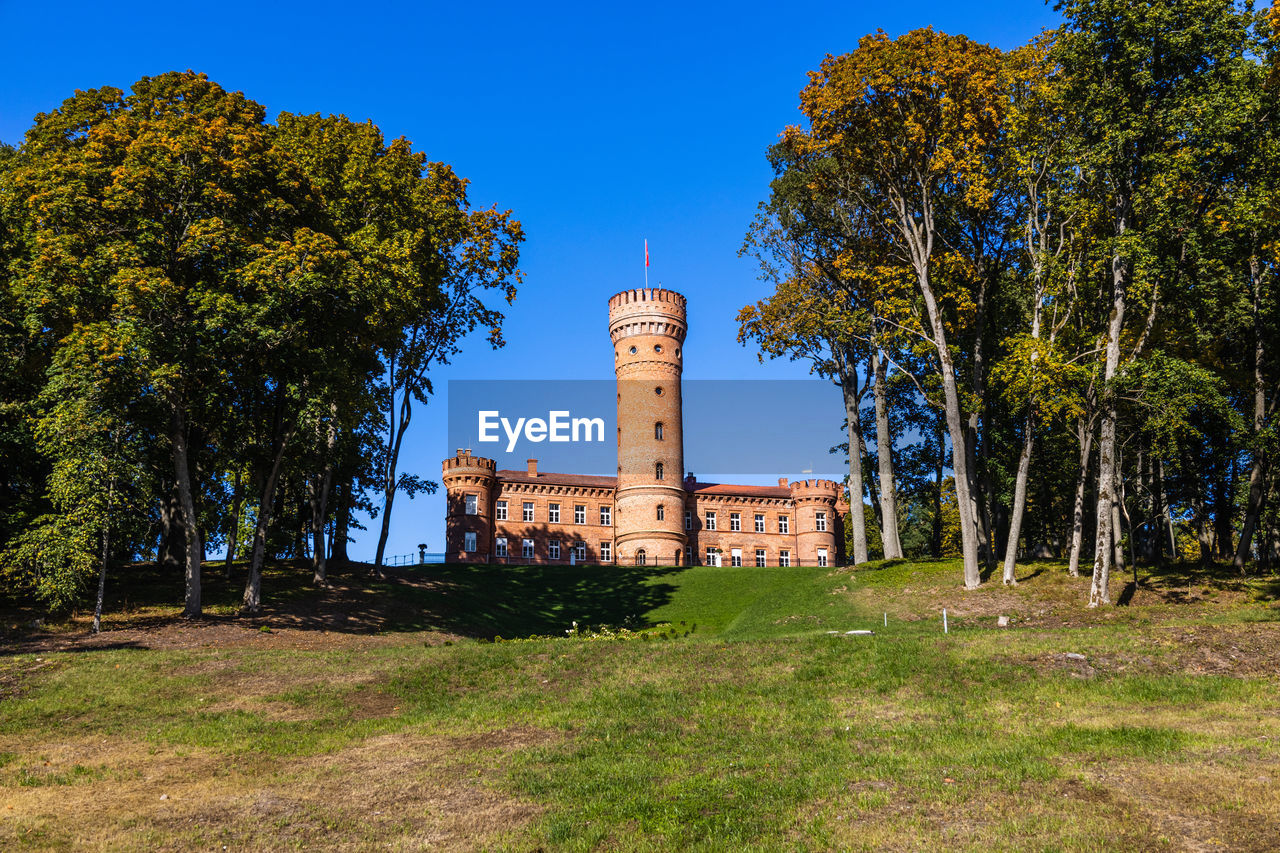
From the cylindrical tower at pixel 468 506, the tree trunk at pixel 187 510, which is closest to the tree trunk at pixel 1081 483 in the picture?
the tree trunk at pixel 187 510

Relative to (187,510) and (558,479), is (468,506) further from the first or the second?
(187,510)

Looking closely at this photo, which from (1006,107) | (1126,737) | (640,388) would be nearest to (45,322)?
(1126,737)

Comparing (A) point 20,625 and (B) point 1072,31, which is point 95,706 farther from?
(B) point 1072,31

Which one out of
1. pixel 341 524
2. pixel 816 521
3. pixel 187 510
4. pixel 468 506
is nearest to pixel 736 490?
pixel 816 521

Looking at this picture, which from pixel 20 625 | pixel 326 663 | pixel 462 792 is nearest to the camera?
pixel 462 792

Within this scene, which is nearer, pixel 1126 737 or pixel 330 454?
pixel 1126 737

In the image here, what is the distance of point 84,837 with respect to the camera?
10.6m

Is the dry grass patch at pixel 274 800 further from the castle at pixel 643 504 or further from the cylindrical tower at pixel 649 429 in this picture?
the castle at pixel 643 504

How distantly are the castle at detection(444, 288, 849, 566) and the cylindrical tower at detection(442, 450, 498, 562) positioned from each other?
0.07 m

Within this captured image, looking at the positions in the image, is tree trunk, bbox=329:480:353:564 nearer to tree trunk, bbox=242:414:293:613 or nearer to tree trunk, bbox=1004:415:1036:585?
tree trunk, bbox=242:414:293:613

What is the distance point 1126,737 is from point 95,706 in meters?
17.5

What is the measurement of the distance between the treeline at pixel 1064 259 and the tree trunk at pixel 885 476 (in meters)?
0.11

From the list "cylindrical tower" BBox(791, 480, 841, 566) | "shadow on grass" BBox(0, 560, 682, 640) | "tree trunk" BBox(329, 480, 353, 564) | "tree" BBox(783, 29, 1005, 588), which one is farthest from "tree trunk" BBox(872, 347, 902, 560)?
"cylindrical tower" BBox(791, 480, 841, 566)

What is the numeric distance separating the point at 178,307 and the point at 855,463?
90.0ft
